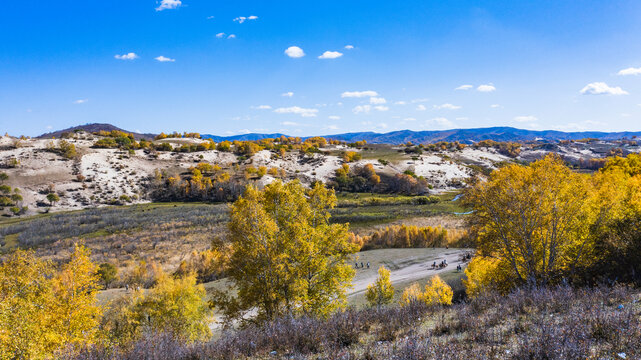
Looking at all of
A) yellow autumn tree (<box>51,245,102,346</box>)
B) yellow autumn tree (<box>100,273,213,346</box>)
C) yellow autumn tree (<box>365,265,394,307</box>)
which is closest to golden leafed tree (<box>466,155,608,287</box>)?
yellow autumn tree (<box>365,265,394,307</box>)

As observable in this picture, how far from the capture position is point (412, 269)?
1882 inches

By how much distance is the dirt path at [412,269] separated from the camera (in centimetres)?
4312

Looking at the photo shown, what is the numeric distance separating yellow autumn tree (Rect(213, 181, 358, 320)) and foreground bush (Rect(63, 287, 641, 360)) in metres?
8.41

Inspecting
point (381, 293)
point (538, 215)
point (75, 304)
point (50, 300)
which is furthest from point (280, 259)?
point (381, 293)

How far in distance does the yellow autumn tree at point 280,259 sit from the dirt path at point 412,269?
62.3 feet

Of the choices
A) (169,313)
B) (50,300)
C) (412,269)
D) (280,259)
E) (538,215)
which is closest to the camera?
(50,300)

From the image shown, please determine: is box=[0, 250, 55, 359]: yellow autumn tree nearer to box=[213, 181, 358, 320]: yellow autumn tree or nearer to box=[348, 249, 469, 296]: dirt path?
box=[213, 181, 358, 320]: yellow autumn tree

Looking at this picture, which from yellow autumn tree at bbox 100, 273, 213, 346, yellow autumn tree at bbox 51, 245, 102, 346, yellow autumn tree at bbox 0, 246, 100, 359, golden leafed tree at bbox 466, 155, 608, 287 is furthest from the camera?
yellow autumn tree at bbox 100, 273, 213, 346

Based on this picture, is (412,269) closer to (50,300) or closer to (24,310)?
(50,300)

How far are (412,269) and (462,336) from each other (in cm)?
4136

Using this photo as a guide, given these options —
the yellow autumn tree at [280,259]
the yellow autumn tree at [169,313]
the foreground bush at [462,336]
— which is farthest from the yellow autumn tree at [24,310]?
the yellow autumn tree at [169,313]

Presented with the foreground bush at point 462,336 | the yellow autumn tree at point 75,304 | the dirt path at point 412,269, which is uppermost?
the foreground bush at point 462,336

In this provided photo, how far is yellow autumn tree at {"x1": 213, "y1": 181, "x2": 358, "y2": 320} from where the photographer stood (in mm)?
19266

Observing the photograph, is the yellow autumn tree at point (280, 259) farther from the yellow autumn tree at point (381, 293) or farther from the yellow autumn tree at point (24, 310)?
the yellow autumn tree at point (381, 293)
